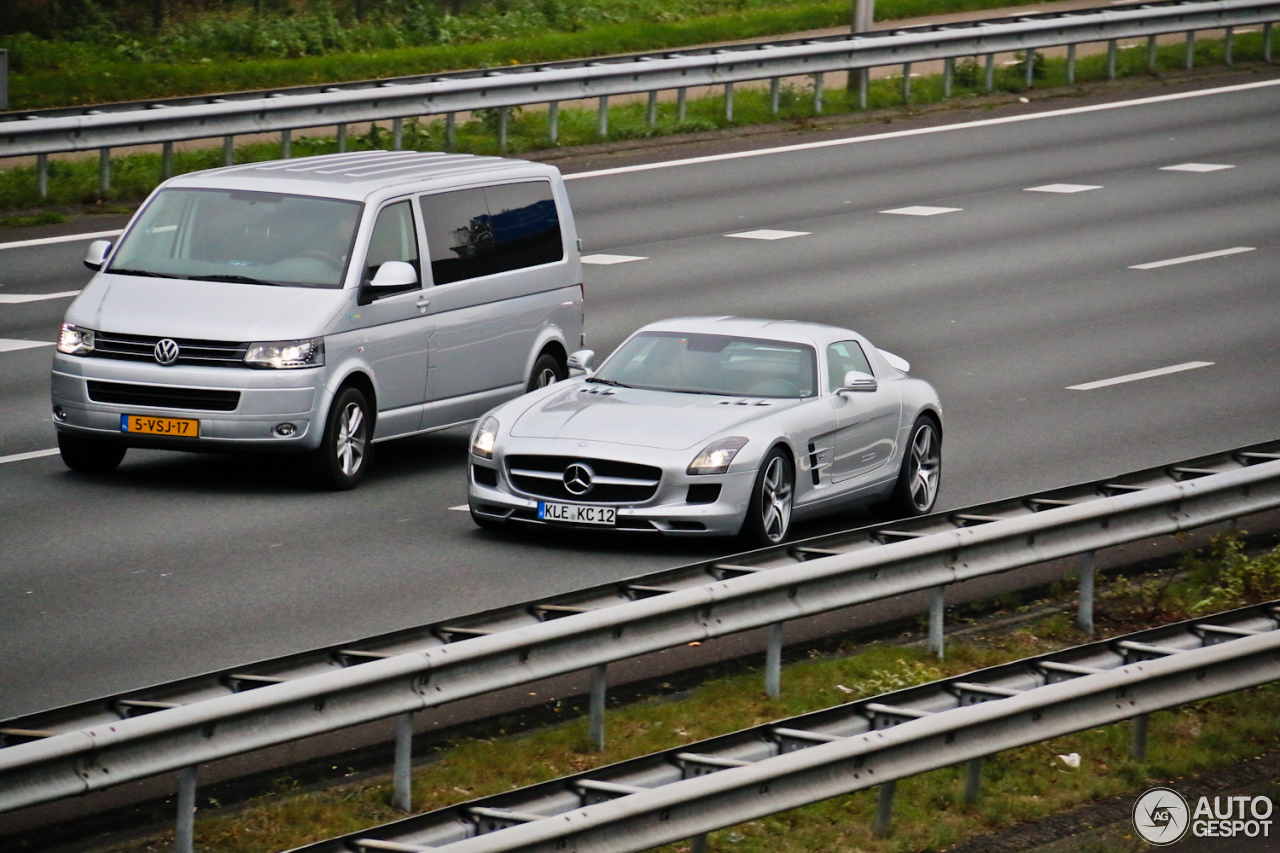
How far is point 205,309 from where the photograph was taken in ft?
48.5

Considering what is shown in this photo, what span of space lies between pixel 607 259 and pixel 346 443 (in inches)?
338

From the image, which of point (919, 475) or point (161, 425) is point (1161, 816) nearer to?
point (919, 475)

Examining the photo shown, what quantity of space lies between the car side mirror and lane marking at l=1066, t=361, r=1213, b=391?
21.0 feet

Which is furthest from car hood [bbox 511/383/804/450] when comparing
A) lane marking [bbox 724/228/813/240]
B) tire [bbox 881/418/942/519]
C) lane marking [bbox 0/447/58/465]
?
lane marking [bbox 724/228/813/240]

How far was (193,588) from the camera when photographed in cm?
1226

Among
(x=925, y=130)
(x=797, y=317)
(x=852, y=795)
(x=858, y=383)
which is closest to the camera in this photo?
(x=852, y=795)

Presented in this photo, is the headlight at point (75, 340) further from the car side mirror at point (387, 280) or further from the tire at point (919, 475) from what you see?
the tire at point (919, 475)

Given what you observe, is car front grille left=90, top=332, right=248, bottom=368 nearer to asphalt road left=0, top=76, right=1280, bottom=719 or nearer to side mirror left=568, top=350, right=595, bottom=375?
asphalt road left=0, top=76, right=1280, bottom=719

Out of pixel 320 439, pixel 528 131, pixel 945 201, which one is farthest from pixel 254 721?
pixel 528 131

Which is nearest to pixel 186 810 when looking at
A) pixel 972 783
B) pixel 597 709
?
pixel 597 709

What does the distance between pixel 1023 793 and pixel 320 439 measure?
6.60 metres

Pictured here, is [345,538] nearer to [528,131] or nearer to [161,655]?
[161,655]

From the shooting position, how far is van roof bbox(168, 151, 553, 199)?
15.8 metres

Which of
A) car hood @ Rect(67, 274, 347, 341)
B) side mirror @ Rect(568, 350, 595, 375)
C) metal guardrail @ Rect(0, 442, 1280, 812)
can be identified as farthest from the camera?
side mirror @ Rect(568, 350, 595, 375)
